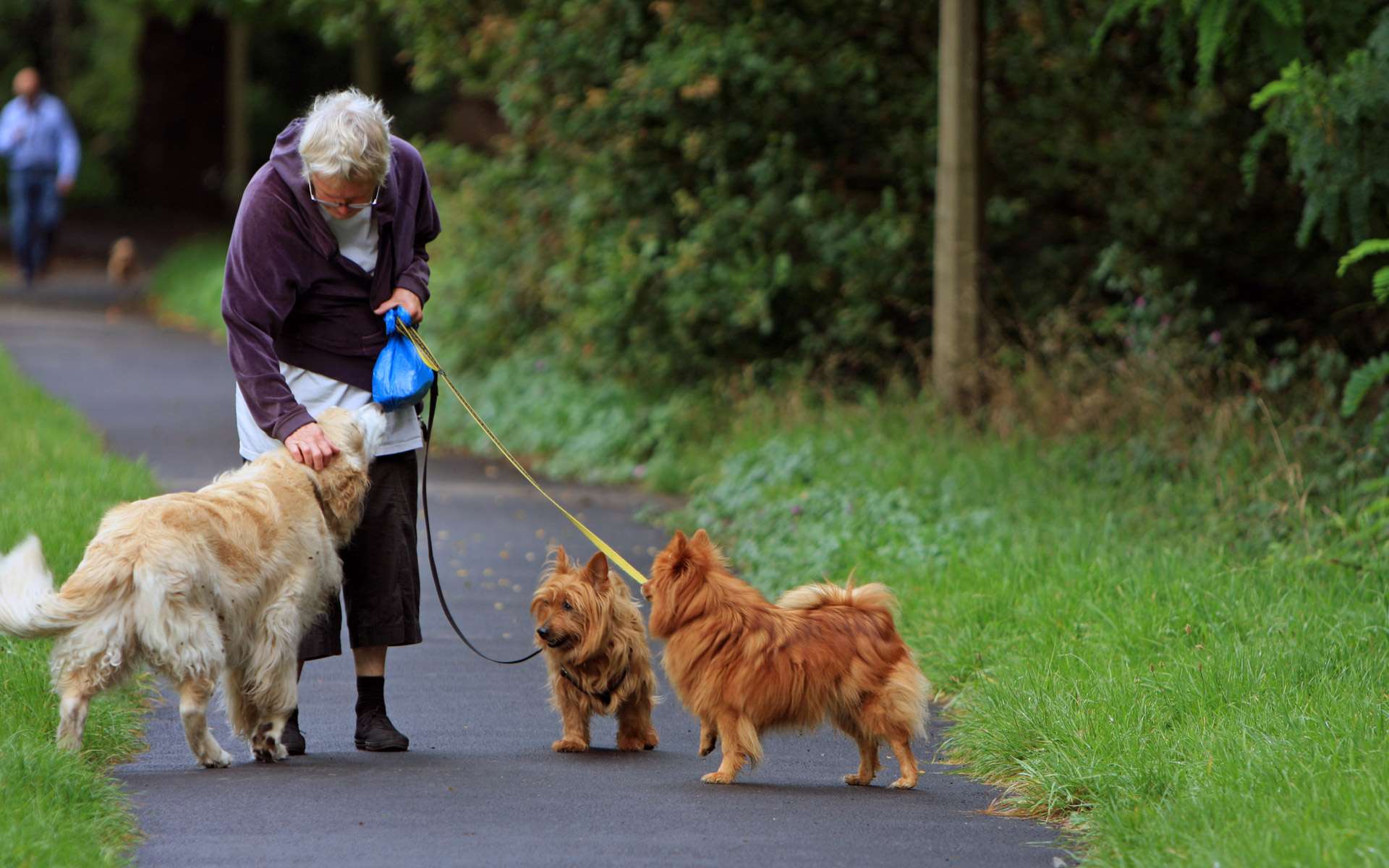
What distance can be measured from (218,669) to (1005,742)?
8.78ft

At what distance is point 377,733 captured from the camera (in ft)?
20.0

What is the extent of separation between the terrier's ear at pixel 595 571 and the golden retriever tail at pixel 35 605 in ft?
5.49

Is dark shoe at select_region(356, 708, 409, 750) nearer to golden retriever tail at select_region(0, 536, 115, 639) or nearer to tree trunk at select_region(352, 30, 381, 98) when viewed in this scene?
golden retriever tail at select_region(0, 536, 115, 639)

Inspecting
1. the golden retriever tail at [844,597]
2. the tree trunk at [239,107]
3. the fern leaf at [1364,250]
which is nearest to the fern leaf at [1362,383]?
the fern leaf at [1364,250]

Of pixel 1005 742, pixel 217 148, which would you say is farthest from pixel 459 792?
pixel 217 148

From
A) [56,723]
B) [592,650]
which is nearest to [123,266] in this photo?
[56,723]

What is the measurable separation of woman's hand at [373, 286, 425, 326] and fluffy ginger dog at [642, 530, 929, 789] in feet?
4.06

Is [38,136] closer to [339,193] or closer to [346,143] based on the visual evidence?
[339,193]

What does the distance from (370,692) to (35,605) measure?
1362 mm

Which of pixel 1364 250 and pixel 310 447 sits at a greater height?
pixel 1364 250

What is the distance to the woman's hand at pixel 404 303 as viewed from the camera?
6.02 meters

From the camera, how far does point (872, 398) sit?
12.3m

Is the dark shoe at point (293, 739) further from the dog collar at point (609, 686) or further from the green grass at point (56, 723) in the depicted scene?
the dog collar at point (609, 686)

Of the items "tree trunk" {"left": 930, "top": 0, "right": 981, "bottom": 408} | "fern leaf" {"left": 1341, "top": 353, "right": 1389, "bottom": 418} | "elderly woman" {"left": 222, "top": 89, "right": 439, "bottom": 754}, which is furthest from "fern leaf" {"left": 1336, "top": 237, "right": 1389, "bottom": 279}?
"elderly woman" {"left": 222, "top": 89, "right": 439, "bottom": 754}
